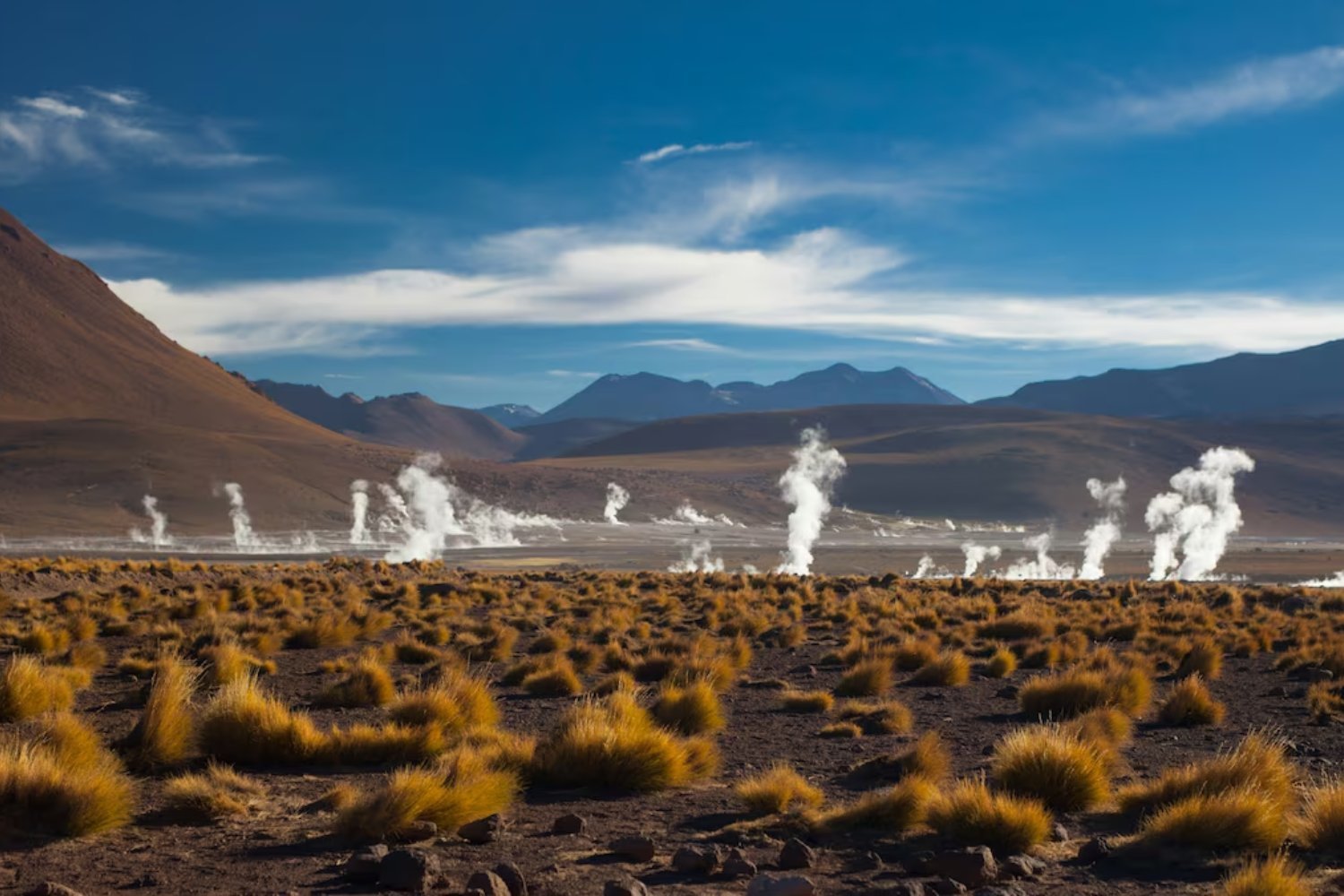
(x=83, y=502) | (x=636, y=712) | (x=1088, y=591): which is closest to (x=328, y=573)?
(x=1088, y=591)

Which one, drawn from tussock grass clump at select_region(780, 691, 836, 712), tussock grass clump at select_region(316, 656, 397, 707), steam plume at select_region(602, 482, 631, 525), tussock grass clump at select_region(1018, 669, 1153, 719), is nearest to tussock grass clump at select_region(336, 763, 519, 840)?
tussock grass clump at select_region(316, 656, 397, 707)

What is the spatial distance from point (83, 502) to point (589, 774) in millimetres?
86269

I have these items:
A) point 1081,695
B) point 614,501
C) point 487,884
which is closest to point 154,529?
point 614,501

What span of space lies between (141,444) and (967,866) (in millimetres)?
101976

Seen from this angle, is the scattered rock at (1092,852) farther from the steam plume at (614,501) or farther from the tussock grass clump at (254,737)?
the steam plume at (614,501)

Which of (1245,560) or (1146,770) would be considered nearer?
(1146,770)

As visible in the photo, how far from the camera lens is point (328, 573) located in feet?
114

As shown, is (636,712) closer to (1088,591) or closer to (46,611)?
(46,611)

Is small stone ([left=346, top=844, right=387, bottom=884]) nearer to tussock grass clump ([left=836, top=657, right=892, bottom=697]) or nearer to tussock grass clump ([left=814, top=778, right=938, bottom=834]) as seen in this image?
tussock grass clump ([left=814, top=778, right=938, bottom=834])

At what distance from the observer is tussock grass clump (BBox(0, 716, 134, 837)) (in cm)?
612

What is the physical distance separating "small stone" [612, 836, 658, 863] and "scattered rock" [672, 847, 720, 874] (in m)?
0.21

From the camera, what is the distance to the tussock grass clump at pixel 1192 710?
37.8ft

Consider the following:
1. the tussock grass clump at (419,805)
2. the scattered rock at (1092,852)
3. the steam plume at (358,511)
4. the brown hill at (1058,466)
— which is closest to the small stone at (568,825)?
the tussock grass clump at (419,805)

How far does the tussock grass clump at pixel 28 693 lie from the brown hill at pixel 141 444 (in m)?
71.9
